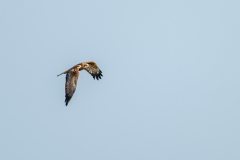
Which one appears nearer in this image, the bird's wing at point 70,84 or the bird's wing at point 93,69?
the bird's wing at point 70,84

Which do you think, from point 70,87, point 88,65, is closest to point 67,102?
point 70,87

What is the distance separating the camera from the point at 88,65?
141 feet

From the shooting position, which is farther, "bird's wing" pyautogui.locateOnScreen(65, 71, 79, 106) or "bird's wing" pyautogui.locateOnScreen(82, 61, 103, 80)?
"bird's wing" pyautogui.locateOnScreen(82, 61, 103, 80)

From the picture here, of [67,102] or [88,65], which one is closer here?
[67,102]

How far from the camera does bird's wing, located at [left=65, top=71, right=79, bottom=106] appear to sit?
125 feet

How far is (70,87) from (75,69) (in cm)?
140

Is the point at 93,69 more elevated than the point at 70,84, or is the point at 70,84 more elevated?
the point at 93,69

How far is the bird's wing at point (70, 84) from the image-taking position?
38131 millimetres

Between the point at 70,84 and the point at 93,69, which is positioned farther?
the point at 93,69

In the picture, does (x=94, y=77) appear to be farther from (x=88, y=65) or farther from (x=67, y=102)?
(x=67, y=102)

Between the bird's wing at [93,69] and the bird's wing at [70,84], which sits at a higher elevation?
the bird's wing at [93,69]

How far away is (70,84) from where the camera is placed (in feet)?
126

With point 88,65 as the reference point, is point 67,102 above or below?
below

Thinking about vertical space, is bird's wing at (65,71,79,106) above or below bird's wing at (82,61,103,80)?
below
